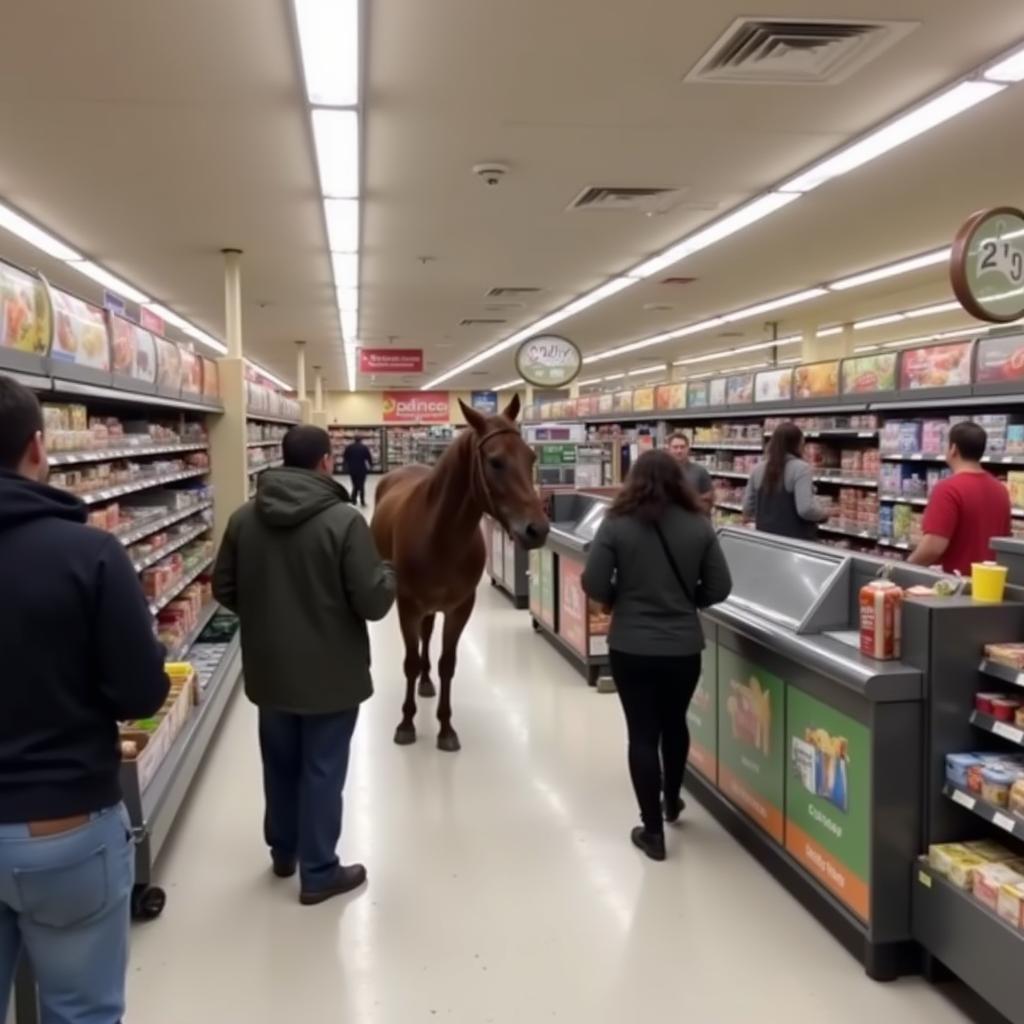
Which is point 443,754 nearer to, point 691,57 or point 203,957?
point 203,957

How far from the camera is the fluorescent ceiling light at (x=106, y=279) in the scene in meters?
10.1

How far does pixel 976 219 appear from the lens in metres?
5.39

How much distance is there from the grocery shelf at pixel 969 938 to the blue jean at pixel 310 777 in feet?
6.75

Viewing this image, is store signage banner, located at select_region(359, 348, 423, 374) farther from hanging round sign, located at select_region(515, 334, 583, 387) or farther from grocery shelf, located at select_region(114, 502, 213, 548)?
grocery shelf, located at select_region(114, 502, 213, 548)

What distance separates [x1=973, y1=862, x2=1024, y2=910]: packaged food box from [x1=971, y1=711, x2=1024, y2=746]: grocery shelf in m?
0.37

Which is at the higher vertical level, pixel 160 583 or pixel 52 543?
pixel 52 543

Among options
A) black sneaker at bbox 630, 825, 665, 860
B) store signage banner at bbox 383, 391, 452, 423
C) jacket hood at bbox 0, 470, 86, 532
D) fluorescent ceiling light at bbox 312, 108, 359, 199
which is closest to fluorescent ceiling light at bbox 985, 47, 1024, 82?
fluorescent ceiling light at bbox 312, 108, 359, 199

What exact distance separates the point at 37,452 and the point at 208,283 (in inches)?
420

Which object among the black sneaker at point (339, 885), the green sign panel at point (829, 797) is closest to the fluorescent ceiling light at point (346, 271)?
the black sneaker at point (339, 885)

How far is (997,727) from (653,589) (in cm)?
132

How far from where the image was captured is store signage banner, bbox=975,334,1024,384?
18.6 feet

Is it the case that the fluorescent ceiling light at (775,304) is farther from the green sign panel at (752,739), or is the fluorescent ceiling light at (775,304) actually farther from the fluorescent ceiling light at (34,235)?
the green sign panel at (752,739)

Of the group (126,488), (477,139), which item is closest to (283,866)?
(126,488)

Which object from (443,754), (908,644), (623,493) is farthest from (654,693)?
(443,754)
